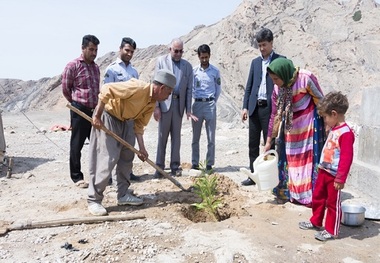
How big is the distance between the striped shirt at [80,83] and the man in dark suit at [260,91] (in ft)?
6.82

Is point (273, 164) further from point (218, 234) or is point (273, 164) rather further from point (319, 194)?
point (218, 234)

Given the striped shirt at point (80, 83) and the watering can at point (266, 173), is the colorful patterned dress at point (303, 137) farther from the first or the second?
the striped shirt at point (80, 83)

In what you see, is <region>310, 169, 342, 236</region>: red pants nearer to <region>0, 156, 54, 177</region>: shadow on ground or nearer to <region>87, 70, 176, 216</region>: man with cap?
<region>87, 70, 176, 216</region>: man with cap

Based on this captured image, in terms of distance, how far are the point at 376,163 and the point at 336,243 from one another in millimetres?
1941

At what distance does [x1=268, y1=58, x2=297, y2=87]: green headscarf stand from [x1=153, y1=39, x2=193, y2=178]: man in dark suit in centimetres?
185

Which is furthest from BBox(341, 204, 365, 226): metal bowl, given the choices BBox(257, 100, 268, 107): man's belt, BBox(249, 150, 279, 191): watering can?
BBox(257, 100, 268, 107): man's belt

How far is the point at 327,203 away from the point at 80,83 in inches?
131

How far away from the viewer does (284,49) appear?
96.4 feet

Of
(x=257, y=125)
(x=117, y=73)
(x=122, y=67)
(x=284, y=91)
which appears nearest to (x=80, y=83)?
(x=117, y=73)

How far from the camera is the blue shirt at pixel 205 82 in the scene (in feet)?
19.5

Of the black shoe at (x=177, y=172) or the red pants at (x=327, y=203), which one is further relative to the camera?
the black shoe at (x=177, y=172)

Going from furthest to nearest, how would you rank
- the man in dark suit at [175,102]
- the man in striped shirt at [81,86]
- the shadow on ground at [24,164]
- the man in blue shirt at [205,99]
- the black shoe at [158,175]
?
1. the shadow on ground at [24,164]
2. the man in blue shirt at [205,99]
3. the black shoe at [158,175]
4. the man in dark suit at [175,102]
5. the man in striped shirt at [81,86]

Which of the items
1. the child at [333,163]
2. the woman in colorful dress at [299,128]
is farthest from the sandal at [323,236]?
the woman in colorful dress at [299,128]

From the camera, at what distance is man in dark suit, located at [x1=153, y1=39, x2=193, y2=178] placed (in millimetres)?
5539
